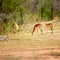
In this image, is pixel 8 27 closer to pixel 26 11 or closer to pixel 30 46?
pixel 26 11

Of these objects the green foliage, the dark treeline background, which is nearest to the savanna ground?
the green foliage

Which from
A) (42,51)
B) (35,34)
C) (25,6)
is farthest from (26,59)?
(25,6)

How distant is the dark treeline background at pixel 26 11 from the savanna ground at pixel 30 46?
0.68m

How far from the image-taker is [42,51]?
20.4ft

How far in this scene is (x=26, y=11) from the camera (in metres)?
9.73

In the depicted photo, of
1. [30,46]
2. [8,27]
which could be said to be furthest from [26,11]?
[30,46]

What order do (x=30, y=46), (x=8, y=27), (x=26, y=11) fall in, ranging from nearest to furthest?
(x=30, y=46), (x=8, y=27), (x=26, y=11)

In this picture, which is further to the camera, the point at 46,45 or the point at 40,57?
the point at 46,45

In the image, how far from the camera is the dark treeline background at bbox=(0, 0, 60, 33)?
338 inches

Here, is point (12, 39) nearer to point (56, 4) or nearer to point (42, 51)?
point (42, 51)

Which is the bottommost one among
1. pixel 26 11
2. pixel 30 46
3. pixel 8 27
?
pixel 30 46

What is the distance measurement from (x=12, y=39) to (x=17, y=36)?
14.6 inches

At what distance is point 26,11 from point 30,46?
10.7 feet

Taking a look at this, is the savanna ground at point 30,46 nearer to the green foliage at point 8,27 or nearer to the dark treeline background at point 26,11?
the green foliage at point 8,27
